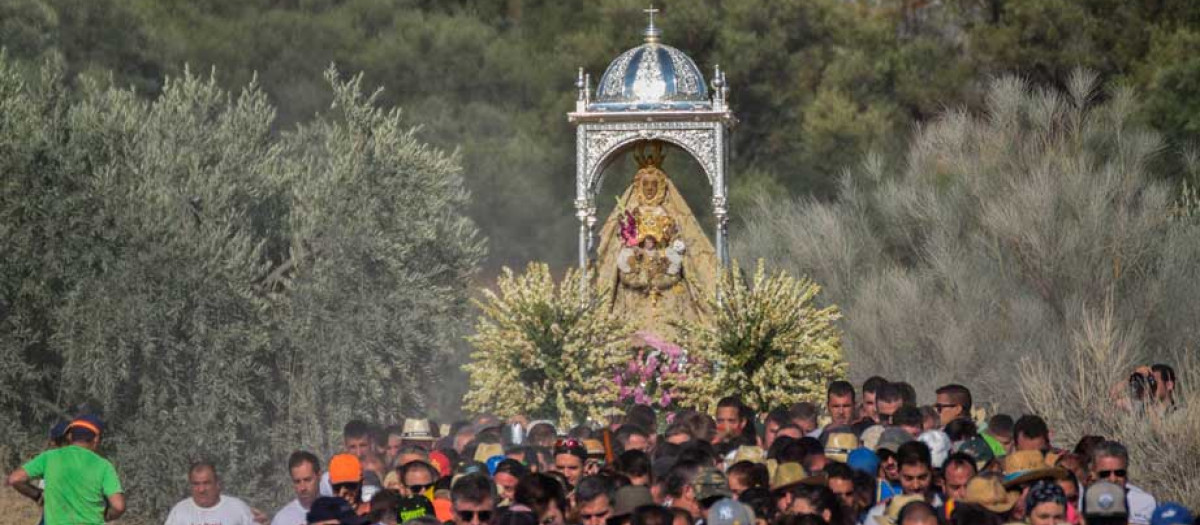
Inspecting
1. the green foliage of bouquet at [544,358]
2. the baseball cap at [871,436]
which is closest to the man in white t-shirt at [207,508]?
the baseball cap at [871,436]

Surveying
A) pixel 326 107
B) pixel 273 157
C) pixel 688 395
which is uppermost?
pixel 326 107

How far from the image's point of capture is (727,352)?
2153 cm

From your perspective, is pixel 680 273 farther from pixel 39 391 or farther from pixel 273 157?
pixel 39 391

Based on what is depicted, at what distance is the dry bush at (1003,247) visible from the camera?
26.9 meters

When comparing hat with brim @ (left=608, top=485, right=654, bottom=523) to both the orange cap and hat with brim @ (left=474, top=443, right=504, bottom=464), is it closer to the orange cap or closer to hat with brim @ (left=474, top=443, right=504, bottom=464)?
the orange cap

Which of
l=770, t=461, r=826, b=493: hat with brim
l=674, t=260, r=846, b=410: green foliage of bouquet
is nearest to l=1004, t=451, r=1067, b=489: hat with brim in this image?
l=770, t=461, r=826, b=493: hat with brim

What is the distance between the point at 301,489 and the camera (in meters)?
13.2

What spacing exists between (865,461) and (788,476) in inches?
29.2

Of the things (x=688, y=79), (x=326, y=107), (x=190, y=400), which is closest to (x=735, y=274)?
(x=688, y=79)

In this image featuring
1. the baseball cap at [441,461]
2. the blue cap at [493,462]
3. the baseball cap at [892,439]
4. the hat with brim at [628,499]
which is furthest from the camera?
the baseball cap at [441,461]

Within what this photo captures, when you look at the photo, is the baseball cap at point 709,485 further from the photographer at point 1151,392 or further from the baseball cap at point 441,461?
the photographer at point 1151,392

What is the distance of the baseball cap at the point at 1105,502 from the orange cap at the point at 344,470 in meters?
3.96

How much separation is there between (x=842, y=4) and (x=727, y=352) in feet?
74.5

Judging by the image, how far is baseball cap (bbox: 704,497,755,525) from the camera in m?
11.6
